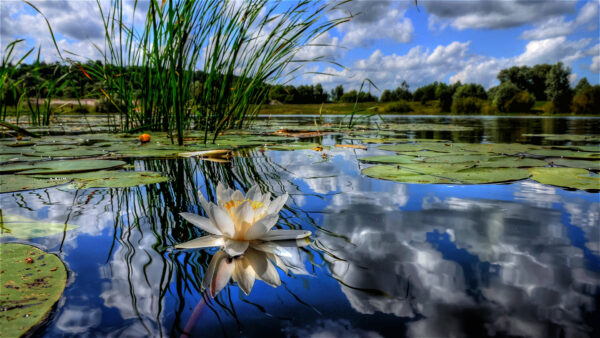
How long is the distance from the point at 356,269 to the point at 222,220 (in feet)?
0.84

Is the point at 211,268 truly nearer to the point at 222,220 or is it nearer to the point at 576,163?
the point at 222,220

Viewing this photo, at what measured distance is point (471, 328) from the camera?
1.34 ft

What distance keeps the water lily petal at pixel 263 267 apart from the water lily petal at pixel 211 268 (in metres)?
0.05

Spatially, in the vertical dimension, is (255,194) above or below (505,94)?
below

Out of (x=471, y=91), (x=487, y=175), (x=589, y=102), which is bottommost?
(x=487, y=175)

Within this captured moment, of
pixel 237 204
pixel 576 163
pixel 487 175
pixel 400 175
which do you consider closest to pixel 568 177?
pixel 487 175

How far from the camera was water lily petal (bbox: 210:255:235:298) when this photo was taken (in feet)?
1.60

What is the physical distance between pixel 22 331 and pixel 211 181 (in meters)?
0.91

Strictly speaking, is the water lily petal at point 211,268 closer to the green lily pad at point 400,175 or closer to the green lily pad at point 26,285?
the green lily pad at point 26,285

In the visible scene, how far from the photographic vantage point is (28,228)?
2.41ft

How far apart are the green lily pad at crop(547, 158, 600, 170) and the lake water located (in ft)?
2.23

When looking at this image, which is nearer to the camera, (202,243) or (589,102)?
(202,243)

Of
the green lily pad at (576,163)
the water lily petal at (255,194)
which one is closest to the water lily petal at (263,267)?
the water lily petal at (255,194)

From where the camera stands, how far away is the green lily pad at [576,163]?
1575mm
